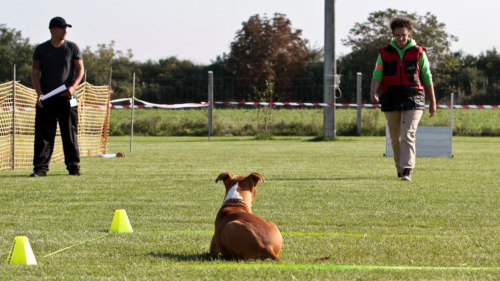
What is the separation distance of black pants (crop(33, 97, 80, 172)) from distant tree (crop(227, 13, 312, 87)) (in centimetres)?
4794

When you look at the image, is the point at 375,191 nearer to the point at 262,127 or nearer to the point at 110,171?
the point at 110,171

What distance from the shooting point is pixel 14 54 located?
60500 millimetres

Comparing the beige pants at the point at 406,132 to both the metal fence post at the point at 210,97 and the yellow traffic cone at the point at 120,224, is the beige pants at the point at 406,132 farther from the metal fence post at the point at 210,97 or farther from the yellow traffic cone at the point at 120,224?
the metal fence post at the point at 210,97

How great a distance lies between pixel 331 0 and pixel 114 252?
1976 centimetres

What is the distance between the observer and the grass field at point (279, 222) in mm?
4371

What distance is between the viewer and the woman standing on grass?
991cm

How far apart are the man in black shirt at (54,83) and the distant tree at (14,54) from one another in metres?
45.7

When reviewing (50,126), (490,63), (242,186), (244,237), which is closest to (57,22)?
(50,126)

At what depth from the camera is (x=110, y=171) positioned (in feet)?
37.6

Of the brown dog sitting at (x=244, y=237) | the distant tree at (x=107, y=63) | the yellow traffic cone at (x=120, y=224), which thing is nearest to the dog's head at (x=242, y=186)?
the brown dog sitting at (x=244, y=237)

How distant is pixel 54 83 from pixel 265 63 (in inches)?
1914

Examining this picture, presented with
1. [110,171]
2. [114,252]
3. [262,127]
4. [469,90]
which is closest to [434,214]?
[114,252]

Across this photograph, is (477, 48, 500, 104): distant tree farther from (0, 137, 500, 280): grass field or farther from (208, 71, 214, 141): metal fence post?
(0, 137, 500, 280): grass field

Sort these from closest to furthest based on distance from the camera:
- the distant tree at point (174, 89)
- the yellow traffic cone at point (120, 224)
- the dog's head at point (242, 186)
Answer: the dog's head at point (242, 186) → the yellow traffic cone at point (120, 224) → the distant tree at point (174, 89)
